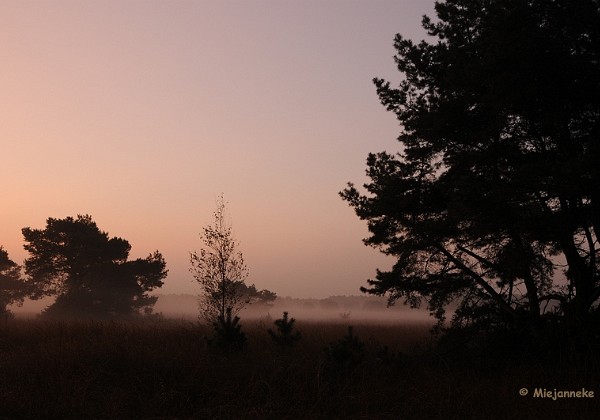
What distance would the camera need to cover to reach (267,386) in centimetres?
808

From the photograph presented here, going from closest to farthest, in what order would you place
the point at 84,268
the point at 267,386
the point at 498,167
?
the point at 267,386 → the point at 498,167 → the point at 84,268

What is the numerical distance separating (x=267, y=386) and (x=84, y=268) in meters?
32.9

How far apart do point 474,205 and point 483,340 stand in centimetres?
392

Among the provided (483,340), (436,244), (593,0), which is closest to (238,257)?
(436,244)

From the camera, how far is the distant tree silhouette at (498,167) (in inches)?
378

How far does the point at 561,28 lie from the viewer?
1030 cm

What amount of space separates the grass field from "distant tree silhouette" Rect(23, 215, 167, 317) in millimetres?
26003

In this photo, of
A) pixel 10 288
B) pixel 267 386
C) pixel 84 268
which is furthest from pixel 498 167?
pixel 10 288

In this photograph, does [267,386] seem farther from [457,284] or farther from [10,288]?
[10,288]

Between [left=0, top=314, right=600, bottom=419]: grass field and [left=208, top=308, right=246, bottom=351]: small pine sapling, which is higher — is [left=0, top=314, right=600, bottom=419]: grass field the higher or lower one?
the lower one

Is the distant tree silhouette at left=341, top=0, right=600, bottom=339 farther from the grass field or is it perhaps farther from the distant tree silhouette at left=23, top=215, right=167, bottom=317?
the distant tree silhouette at left=23, top=215, right=167, bottom=317

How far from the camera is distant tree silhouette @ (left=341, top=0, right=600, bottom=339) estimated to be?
959 centimetres

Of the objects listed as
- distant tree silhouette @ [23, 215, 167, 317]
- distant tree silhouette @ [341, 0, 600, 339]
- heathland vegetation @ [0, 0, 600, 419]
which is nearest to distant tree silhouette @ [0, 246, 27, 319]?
distant tree silhouette @ [23, 215, 167, 317]

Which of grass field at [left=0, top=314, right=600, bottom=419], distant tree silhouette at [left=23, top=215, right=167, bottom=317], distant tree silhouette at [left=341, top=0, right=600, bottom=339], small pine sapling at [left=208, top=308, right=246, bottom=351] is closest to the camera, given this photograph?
grass field at [left=0, top=314, right=600, bottom=419]
